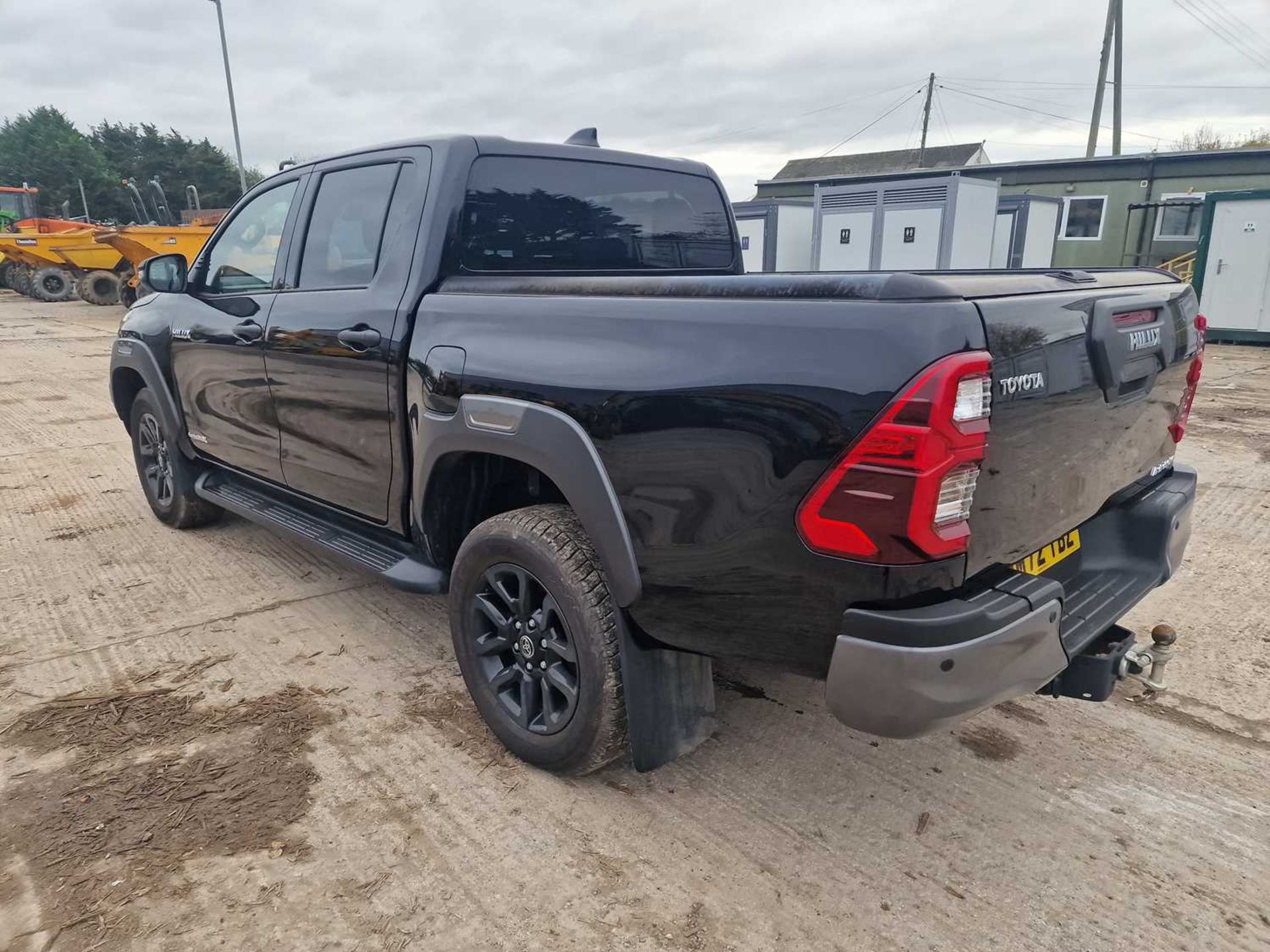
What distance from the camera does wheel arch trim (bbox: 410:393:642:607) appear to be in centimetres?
226

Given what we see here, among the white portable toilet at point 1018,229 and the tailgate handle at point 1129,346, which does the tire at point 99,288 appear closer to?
the white portable toilet at point 1018,229

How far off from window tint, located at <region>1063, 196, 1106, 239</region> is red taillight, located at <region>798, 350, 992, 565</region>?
1000 inches

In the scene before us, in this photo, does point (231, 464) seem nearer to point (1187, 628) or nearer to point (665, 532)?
point (665, 532)

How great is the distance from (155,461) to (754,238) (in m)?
20.5

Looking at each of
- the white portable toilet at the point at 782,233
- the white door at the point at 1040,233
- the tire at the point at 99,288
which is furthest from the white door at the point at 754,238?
the tire at the point at 99,288

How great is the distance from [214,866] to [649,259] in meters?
2.68

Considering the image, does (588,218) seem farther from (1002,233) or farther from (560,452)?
(1002,233)

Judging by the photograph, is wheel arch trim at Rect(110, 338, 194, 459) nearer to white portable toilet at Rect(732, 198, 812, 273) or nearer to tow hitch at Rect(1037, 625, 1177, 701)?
tow hitch at Rect(1037, 625, 1177, 701)

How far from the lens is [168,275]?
4.31 m

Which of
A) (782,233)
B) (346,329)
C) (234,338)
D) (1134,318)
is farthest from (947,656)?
(782,233)

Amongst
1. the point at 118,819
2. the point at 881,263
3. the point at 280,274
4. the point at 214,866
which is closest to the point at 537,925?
the point at 214,866

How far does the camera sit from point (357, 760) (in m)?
2.79

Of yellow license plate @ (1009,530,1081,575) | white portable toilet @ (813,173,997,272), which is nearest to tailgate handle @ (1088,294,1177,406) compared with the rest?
yellow license plate @ (1009,530,1081,575)

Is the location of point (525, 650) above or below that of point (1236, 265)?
below
